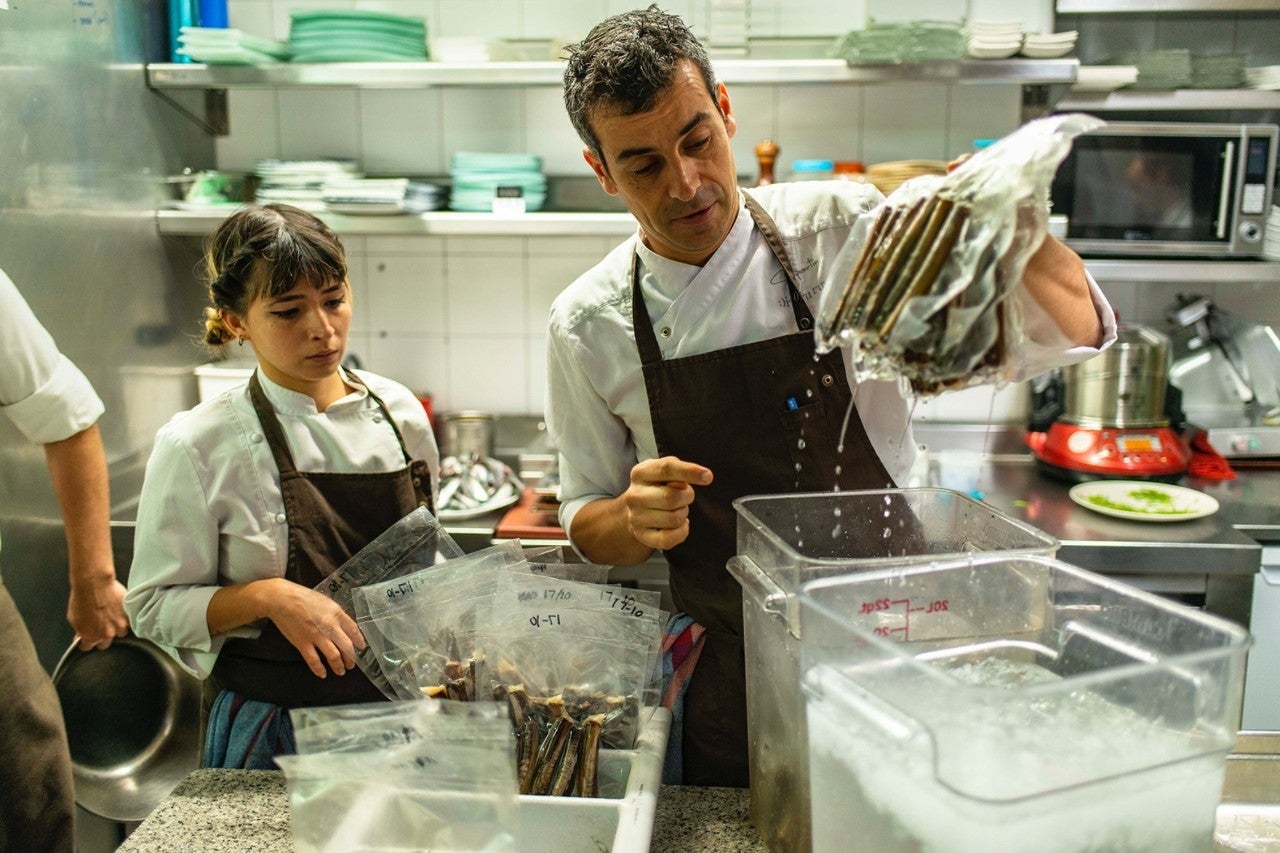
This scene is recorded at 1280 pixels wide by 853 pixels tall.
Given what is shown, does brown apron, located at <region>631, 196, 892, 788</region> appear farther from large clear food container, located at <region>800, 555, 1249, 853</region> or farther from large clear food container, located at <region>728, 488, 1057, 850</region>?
large clear food container, located at <region>800, 555, 1249, 853</region>

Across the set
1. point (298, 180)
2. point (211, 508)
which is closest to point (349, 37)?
point (298, 180)

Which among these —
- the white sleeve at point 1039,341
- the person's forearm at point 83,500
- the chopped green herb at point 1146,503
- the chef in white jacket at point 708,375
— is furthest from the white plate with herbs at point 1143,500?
the person's forearm at point 83,500

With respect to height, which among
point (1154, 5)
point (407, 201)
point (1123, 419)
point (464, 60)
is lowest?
point (1123, 419)

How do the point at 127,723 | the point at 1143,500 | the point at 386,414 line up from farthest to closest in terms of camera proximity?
the point at 1143,500, the point at 127,723, the point at 386,414

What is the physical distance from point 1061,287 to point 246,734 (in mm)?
1231

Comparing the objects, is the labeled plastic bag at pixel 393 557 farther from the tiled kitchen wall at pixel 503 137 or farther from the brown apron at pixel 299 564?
the tiled kitchen wall at pixel 503 137

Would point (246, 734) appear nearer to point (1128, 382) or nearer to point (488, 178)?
point (488, 178)

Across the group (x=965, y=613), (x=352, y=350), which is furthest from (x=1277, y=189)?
(x=352, y=350)

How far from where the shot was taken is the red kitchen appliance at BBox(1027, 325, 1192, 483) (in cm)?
248

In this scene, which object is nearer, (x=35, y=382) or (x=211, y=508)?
(x=211, y=508)

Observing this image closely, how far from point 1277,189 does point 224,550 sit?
110 inches

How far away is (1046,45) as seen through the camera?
2.38 metres

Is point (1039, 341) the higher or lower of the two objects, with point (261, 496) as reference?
higher

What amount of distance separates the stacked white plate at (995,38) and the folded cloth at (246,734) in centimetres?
205
